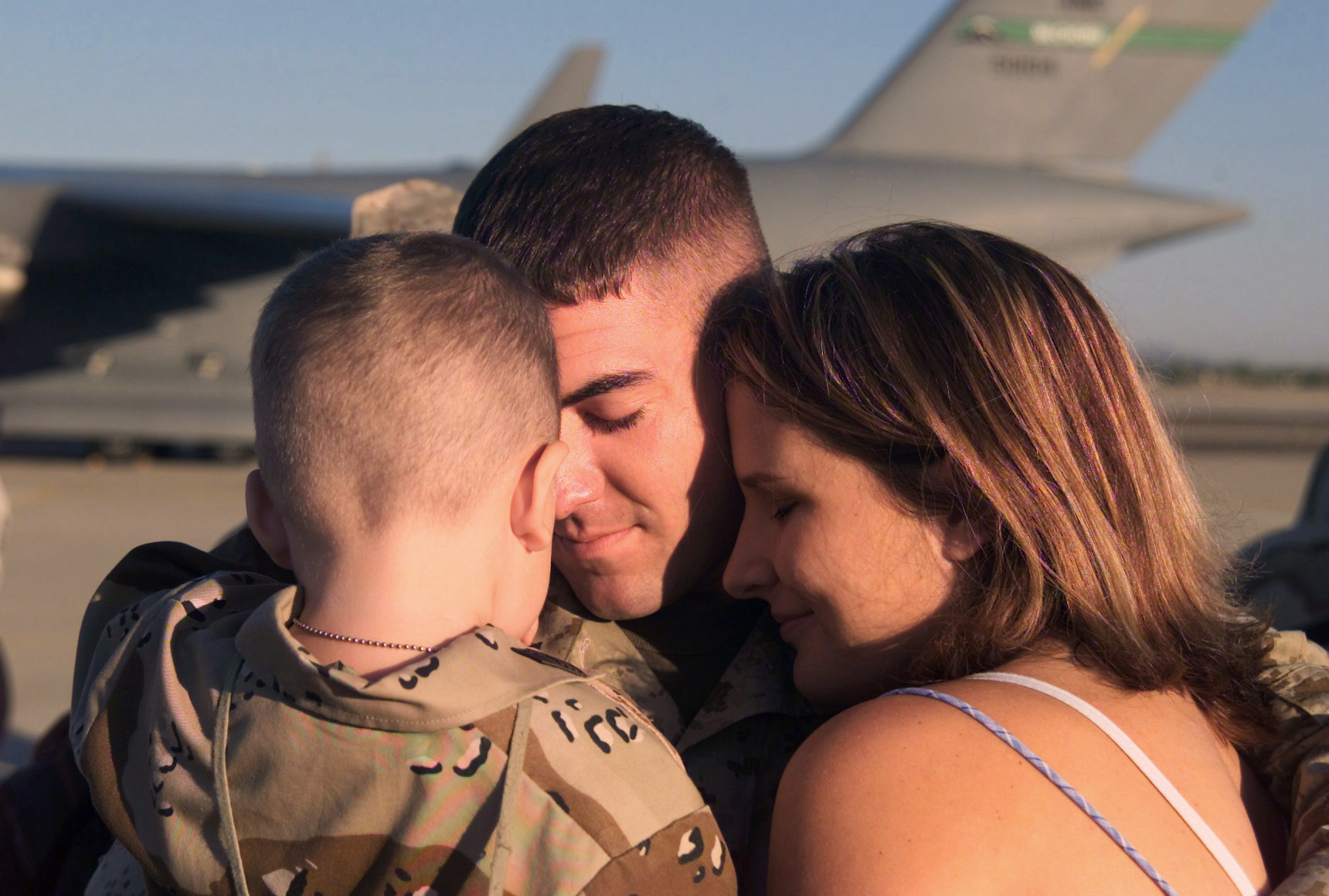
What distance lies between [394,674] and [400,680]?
0.04 ft

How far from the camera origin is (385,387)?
1184 mm

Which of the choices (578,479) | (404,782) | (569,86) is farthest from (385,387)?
(569,86)

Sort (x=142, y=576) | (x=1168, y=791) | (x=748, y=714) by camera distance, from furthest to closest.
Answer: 1. (x=748, y=714)
2. (x=142, y=576)
3. (x=1168, y=791)

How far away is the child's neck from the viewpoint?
1182mm

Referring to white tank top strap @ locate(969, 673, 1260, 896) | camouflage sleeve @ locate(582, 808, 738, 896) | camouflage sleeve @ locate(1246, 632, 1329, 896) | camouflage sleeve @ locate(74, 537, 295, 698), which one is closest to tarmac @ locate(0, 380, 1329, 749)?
camouflage sleeve @ locate(1246, 632, 1329, 896)

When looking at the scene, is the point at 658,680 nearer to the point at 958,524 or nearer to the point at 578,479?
the point at 578,479

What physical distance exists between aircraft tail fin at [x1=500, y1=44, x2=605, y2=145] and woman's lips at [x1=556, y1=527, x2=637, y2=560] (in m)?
10.6

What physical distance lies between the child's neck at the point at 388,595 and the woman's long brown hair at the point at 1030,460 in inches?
21.7

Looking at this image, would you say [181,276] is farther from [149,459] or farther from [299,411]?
[299,411]

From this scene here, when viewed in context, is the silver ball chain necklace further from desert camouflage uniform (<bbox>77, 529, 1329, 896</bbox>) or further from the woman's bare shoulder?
desert camouflage uniform (<bbox>77, 529, 1329, 896</bbox>)

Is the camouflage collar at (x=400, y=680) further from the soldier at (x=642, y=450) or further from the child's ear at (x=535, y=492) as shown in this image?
the soldier at (x=642, y=450)

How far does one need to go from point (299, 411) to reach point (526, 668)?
363 millimetres

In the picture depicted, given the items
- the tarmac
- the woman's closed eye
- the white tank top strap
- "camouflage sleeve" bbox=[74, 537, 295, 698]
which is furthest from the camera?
the tarmac

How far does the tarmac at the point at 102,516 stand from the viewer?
16.8 ft
